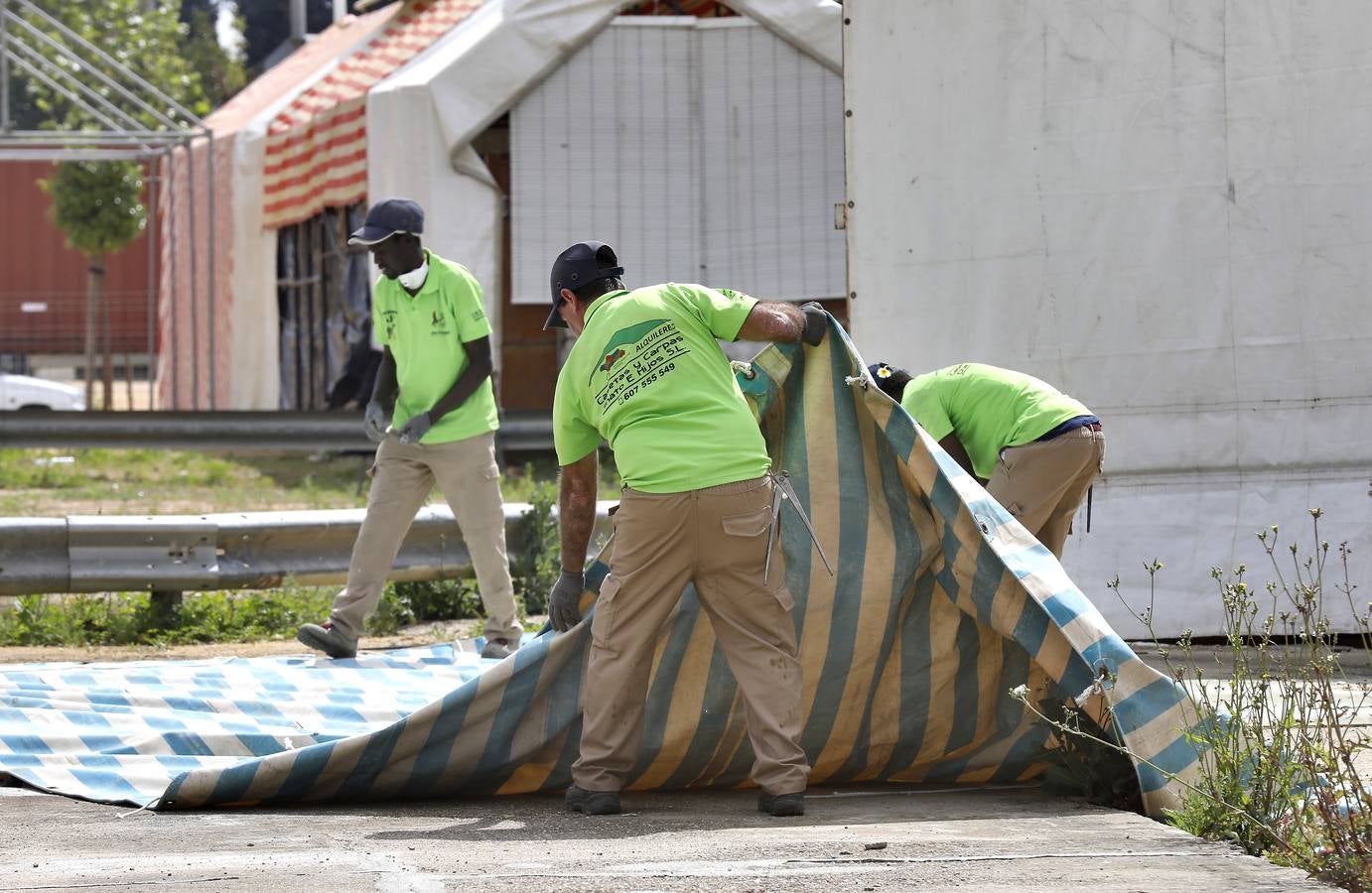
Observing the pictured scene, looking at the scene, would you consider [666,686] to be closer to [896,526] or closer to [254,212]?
[896,526]

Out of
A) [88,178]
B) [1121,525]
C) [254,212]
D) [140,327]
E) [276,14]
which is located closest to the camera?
[1121,525]

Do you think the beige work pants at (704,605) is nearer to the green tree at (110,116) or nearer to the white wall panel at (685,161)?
the white wall panel at (685,161)

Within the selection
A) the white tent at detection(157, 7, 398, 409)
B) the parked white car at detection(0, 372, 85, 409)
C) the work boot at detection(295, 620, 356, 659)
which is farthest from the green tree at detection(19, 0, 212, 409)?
the work boot at detection(295, 620, 356, 659)

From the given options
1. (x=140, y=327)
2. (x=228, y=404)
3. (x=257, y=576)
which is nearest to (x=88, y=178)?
(x=228, y=404)

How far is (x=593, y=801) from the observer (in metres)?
5.28

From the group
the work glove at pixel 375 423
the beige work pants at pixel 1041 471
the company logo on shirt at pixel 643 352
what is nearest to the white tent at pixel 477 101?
the work glove at pixel 375 423

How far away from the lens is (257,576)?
8961 mm

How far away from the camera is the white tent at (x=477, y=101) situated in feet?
50.5

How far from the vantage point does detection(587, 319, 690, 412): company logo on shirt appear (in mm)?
5301

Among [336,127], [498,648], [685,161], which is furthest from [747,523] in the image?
[336,127]

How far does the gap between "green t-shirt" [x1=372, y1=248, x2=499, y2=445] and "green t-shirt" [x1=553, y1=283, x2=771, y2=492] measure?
2699mm

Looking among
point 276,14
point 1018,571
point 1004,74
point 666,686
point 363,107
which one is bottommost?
point 666,686

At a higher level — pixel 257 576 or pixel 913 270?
pixel 913 270

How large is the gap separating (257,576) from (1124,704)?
5214 mm
